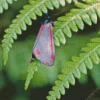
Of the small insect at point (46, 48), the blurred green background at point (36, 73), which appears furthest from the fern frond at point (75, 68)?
the blurred green background at point (36, 73)

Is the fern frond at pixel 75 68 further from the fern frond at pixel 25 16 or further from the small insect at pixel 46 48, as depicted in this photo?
the fern frond at pixel 25 16

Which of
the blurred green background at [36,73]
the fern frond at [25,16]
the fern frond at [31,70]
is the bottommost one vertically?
the blurred green background at [36,73]

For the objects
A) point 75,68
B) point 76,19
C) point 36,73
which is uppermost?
point 76,19

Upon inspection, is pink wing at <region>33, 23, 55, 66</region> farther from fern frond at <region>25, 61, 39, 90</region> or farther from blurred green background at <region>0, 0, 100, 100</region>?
blurred green background at <region>0, 0, 100, 100</region>

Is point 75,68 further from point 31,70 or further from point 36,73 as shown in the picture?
point 36,73

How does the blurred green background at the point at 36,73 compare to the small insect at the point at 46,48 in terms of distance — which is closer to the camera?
the small insect at the point at 46,48

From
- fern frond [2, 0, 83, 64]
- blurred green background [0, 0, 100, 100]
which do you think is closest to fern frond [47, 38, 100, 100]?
fern frond [2, 0, 83, 64]

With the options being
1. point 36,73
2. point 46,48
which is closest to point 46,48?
point 46,48

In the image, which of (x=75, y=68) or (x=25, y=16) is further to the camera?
(x=25, y=16)
